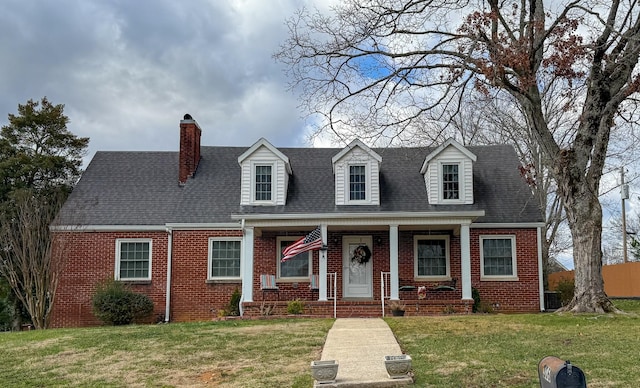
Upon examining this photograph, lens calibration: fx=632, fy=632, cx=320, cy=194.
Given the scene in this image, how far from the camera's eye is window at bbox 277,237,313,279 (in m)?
20.1

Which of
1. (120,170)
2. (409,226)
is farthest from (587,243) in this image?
(120,170)

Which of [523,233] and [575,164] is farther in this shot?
[523,233]

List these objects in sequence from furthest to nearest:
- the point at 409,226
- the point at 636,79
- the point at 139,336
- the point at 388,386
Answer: the point at 409,226
the point at 636,79
the point at 139,336
the point at 388,386

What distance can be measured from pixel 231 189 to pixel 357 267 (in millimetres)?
5246

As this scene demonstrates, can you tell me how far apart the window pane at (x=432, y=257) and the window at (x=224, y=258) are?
584cm

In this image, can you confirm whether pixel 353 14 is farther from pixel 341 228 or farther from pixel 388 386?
pixel 388 386

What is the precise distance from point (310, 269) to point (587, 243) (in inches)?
330

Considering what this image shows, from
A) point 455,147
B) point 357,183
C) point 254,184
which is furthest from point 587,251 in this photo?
point 254,184

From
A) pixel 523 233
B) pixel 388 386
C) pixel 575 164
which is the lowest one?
pixel 388 386

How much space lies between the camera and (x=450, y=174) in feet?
65.4

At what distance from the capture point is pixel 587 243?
601 inches

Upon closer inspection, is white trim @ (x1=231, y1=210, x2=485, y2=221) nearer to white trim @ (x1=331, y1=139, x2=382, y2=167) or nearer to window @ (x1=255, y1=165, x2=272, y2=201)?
window @ (x1=255, y1=165, x2=272, y2=201)

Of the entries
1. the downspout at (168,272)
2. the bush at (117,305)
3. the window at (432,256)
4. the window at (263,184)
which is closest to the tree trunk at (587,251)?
the window at (432,256)

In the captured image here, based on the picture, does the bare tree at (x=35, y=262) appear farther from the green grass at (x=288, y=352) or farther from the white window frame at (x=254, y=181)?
the white window frame at (x=254, y=181)
